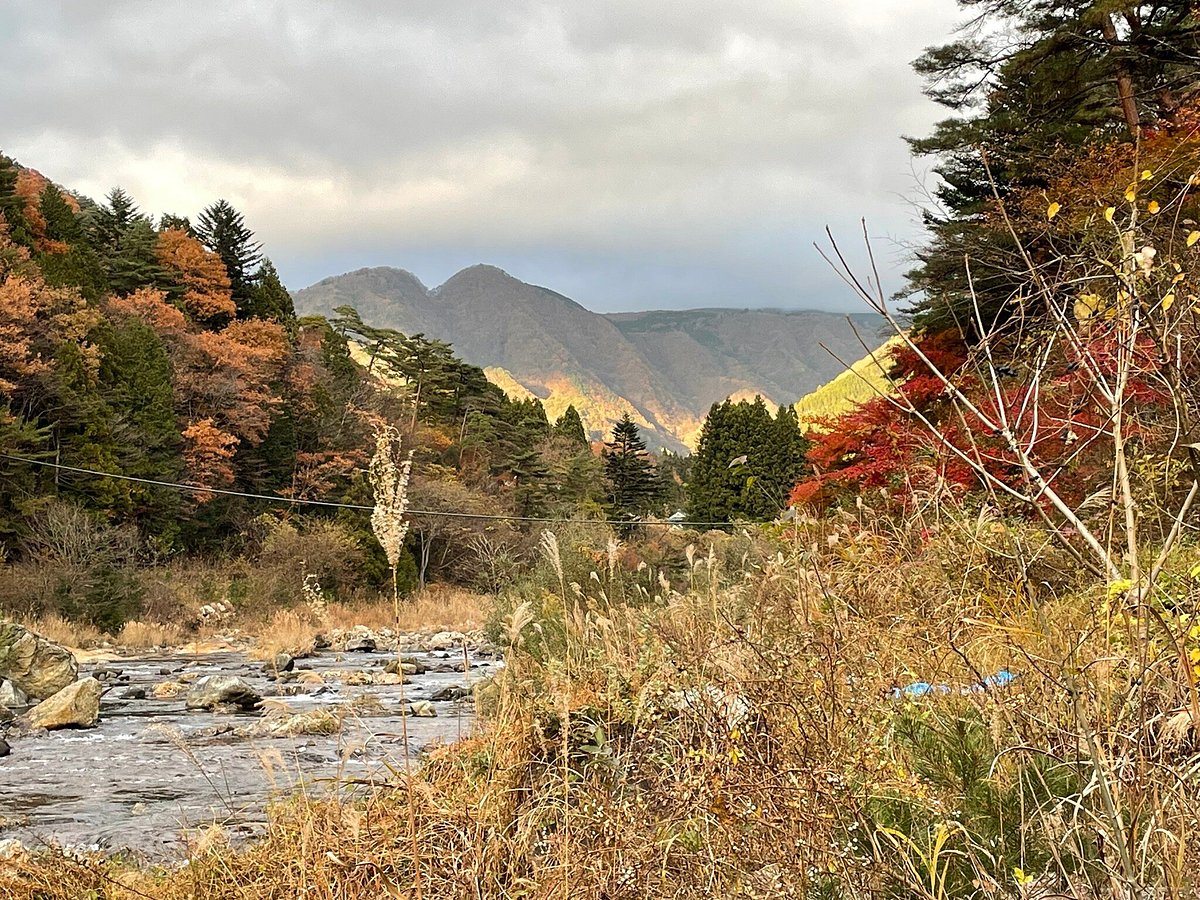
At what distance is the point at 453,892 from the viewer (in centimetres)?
288

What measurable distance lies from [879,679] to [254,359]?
109 ft

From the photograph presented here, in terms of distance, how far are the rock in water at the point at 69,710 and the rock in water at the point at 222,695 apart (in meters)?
1.25

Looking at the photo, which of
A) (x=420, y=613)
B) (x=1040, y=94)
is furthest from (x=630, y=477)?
(x=1040, y=94)

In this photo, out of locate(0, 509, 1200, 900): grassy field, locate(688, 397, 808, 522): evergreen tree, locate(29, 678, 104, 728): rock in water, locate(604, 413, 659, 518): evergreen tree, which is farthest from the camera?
locate(604, 413, 659, 518): evergreen tree

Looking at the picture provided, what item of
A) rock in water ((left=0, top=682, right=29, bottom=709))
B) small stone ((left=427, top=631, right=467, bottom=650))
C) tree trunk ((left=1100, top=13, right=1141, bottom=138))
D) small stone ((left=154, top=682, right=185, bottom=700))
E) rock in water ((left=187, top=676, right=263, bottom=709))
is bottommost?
small stone ((left=427, top=631, right=467, bottom=650))

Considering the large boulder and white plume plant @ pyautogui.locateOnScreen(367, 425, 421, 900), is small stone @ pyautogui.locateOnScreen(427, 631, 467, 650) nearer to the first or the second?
the large boulder

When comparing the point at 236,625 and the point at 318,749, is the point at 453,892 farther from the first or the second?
the point at 236,625

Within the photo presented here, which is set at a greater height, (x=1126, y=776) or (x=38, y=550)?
(x=1126, y=776)

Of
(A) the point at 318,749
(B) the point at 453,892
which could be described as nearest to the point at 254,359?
(A) the point at 318,749

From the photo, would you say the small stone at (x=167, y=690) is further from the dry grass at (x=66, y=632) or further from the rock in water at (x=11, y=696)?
the dry grass at (x=66, y=632)

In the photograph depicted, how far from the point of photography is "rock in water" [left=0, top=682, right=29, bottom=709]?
11.3m

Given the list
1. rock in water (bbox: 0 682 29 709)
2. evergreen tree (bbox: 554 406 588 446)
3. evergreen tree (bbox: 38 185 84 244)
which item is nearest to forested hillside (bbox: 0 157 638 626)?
evergreen tree (bbox: 38 185 84 244)

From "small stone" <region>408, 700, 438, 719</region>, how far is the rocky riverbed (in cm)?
2

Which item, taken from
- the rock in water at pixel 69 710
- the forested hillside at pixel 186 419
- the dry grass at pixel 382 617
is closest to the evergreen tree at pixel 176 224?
the forested hillside at pixel 186 419
